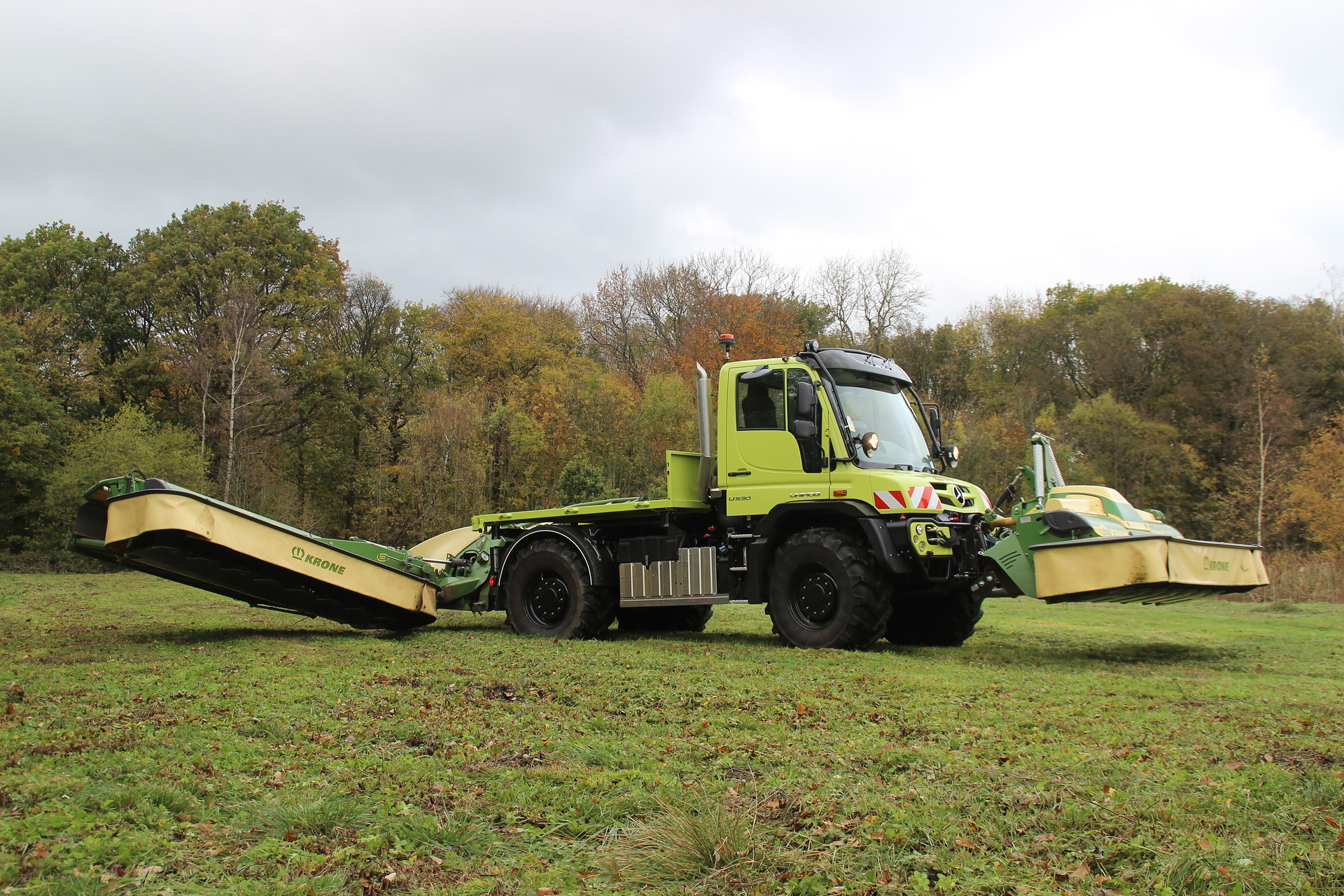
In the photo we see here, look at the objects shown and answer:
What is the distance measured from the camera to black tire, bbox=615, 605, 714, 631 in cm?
1201

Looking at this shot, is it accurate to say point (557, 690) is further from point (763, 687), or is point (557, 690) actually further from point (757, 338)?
point (757, 338)

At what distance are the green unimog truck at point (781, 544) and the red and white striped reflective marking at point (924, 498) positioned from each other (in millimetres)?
18

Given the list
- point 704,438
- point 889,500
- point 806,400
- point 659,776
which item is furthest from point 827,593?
point 659,776

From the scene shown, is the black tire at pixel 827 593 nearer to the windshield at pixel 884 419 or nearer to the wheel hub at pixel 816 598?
the wheel hub at pixel 816 598

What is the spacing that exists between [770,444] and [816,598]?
1603mm

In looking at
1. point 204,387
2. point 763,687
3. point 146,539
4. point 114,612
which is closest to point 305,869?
point 763,687

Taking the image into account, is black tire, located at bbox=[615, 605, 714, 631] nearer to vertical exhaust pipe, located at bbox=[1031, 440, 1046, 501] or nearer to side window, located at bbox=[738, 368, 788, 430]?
side window, located at bbox=[738, 368, 788, 430]

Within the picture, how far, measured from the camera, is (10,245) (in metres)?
37.8

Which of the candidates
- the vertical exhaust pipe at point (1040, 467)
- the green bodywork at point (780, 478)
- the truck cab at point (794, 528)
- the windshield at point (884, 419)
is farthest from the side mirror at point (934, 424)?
the vertical exhaust pipe at point (1040, 467)

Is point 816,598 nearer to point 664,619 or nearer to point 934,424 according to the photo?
point 934,424

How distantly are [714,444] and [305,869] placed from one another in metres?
7.63

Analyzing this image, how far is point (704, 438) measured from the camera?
33.2 feet

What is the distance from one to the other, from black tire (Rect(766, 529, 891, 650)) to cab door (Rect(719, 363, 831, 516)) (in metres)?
0.50

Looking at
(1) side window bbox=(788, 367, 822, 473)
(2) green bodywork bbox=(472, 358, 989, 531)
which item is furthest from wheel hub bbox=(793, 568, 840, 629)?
(1) side window bbox=(788, 367, 822, 473)
